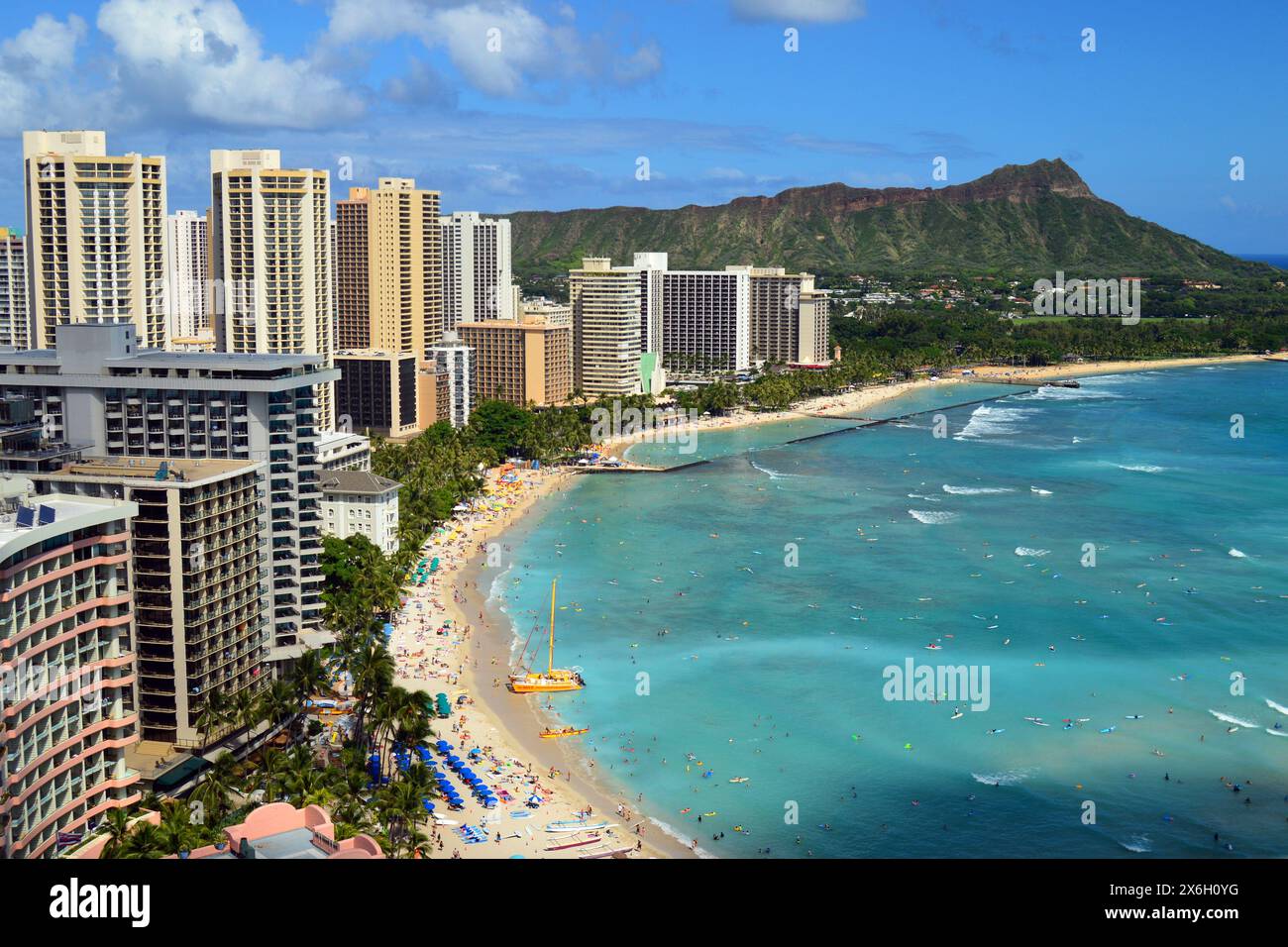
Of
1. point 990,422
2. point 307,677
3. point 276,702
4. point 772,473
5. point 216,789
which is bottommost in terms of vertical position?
point 216,789

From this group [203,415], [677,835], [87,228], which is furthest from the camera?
[87,228]

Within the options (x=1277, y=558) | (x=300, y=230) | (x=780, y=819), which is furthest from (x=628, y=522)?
(x=780, y=819)

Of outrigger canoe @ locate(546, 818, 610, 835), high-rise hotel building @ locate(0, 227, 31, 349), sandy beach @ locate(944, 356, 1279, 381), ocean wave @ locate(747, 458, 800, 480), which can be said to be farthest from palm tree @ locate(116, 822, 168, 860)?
sandy beach @ locate(944, 356, 1279, 381)

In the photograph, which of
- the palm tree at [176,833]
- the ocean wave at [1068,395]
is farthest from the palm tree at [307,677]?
the ocean wave at [1068,395]

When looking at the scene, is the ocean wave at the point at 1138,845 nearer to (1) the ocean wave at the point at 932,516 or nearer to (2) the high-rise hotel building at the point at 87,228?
(1) the ocean wave at the point at 932,516

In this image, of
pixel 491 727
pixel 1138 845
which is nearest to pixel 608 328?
pixel 491 727

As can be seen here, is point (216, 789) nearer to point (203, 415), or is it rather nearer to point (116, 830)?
point (116, 830)
